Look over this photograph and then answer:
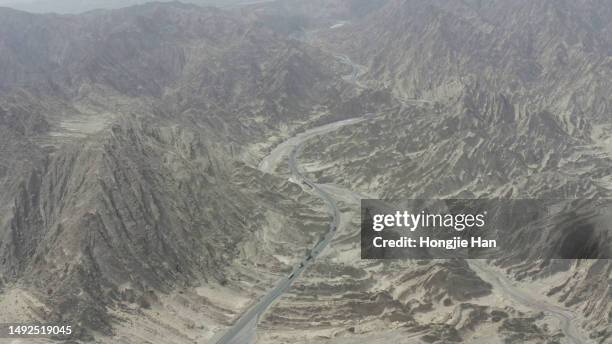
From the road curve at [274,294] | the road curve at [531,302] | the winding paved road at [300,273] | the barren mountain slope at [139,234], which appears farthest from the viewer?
the barren mountain slope at [139,234]

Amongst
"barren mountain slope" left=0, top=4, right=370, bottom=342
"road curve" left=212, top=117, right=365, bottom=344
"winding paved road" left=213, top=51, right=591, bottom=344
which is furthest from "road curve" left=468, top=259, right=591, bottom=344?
"barren mountain slope" left=0, top=4, right=370, bottom=342

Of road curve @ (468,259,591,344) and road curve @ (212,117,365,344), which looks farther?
road curve @ (212,117,365,344)

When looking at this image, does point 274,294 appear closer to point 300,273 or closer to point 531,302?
point 300,273

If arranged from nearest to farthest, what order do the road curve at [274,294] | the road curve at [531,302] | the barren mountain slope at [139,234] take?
the road curve at [531,302] → the road curve at [274,294] → the barren mountain slope at [139,234]

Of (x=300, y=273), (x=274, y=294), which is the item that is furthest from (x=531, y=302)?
(x=274, y=294)

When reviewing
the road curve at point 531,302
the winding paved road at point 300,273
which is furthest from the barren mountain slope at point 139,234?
the road curve at point 531,302

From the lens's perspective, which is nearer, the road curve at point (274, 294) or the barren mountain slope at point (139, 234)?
the road curve at point (274, 294)

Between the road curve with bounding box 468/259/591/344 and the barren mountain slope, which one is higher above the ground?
the barren mountain slope

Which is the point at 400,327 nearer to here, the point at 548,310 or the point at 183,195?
the point at 548,310

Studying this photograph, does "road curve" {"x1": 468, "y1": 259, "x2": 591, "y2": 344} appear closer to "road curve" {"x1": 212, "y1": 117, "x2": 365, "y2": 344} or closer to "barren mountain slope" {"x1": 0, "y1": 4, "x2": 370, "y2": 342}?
"road curve" {"x1": 212, "y1": 117, "x2": 365, "y2": 344}

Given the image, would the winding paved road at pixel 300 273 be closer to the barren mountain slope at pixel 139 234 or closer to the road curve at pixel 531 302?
the road curve at pixel 531 302

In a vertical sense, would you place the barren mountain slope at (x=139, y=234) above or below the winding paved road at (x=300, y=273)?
above
